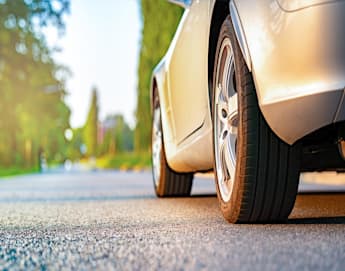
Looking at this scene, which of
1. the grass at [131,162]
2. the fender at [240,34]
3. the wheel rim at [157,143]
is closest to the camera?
the fender at [240,34]

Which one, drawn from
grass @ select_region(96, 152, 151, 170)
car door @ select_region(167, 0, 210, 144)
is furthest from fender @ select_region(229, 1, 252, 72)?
grass @ select_region(96, 152, 151, 170)

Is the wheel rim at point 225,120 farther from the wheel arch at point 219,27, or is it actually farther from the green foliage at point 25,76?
the green foliage at point 25,76

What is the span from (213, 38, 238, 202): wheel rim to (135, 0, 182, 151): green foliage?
25217 millimetres

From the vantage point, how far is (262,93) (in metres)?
2.88

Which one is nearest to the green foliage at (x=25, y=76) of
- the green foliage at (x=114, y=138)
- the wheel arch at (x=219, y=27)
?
the green foliage at (x=114, y=138)

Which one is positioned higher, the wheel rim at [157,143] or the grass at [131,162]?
the wheel rim at [157,143]

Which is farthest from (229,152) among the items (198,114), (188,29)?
(188,29)

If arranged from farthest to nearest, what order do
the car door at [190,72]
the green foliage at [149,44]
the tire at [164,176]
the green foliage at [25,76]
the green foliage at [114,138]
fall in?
the green foliage at [114,138]
the green foliage at [149,44]
the green foliage at [25,76]
the tire at [164,176]
the car door at [190,72]

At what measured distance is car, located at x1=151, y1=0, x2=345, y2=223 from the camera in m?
2.66

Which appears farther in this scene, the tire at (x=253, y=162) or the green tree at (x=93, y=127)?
the green tree at (x=93, y=127)

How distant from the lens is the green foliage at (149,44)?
3106 cm

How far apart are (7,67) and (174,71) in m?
23.8

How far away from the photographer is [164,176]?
19.7ft

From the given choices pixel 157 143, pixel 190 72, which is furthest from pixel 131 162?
pixel 190 72
